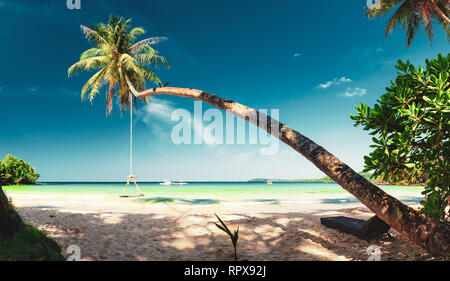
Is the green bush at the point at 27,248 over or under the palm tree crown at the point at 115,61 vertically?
under

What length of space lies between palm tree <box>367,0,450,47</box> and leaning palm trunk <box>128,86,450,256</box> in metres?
12.6

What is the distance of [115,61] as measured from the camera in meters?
11.6

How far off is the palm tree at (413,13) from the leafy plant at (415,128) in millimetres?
11624

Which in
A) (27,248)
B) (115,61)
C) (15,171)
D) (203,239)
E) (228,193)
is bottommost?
(228,193)

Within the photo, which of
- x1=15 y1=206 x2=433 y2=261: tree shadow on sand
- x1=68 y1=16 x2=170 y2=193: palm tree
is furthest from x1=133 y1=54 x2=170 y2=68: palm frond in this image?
x1=15 y1=206 x2=433 y2=261: tree shadow on sand

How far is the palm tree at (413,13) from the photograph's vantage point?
441 inches

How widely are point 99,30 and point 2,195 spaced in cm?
1237

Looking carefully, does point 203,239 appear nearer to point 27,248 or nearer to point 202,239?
point 202,239

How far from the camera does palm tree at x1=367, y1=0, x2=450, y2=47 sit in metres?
11.2

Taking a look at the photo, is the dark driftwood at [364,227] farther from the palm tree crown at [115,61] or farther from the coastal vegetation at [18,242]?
the palm tree crown at [115,61]

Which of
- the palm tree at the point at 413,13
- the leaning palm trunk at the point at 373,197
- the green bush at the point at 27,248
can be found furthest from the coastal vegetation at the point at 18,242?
the palm tree at the point at 413,13

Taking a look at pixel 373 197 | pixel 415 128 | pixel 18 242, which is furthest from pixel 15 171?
pixel 415 128

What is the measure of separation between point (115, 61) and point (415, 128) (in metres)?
12.6
